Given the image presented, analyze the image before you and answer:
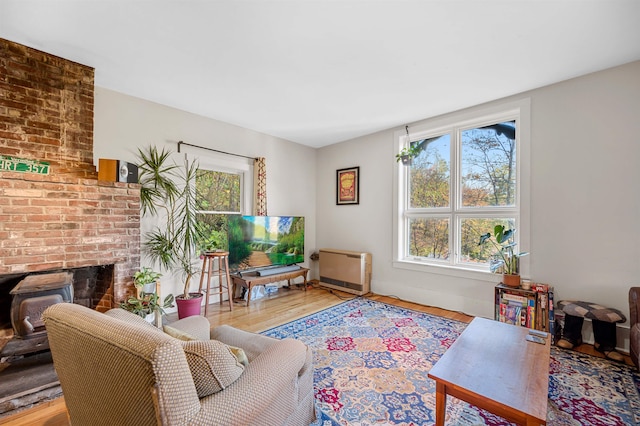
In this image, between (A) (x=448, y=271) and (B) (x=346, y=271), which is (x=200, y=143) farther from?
(A) (x=448, y=271)

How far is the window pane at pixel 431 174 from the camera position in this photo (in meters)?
3.72

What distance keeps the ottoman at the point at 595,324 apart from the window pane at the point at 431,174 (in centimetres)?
167

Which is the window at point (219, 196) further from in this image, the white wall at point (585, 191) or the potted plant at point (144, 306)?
the white wall at point (585, 191)

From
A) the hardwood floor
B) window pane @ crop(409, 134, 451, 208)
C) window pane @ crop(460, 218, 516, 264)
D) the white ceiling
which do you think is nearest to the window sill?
window pane @ crop(460, 218, 516, 264)

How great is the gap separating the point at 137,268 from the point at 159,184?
1.00 m

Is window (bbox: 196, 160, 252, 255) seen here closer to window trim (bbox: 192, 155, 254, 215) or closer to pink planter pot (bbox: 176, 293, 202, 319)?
window trim (bbox: 192, 155, 254, 215)

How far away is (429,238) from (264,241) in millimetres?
2360

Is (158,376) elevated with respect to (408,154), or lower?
lower

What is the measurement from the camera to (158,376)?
2.57ft

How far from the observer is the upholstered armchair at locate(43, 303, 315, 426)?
81cm

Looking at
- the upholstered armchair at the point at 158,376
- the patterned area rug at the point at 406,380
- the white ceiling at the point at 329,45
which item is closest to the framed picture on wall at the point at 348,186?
the white ceiling at the point at 329,45

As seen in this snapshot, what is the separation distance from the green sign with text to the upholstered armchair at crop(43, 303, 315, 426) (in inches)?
73.5

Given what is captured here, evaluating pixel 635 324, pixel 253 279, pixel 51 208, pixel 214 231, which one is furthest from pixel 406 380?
pixel 51 208

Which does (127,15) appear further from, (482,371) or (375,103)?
(482,371)
